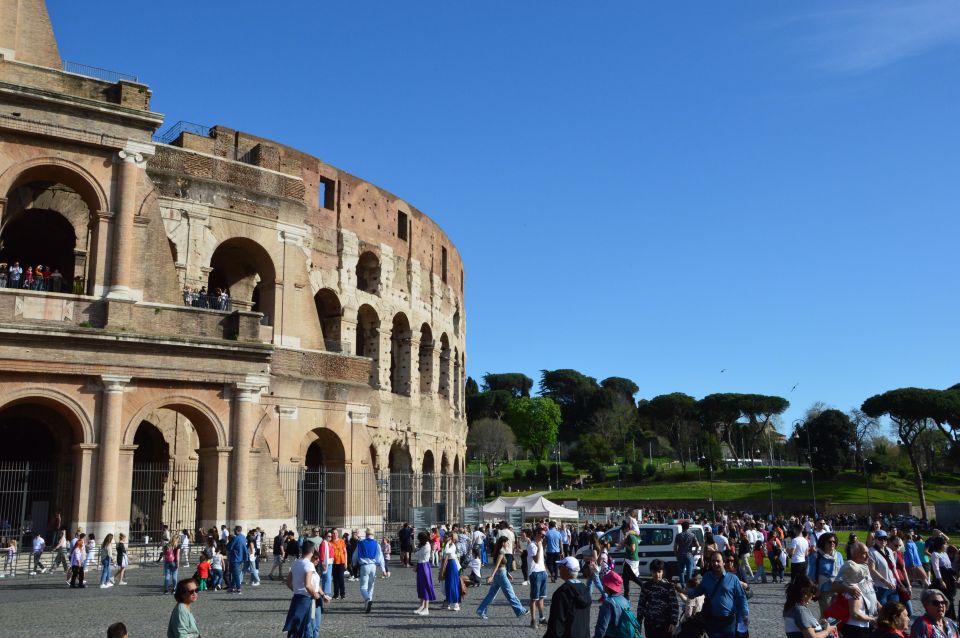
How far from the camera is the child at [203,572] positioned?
14383mm

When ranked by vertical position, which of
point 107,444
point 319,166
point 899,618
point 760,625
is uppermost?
point 319,166

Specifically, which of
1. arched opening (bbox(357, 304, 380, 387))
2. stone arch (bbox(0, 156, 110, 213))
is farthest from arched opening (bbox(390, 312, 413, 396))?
stone arch (bbox(0, 156, 110, 213))

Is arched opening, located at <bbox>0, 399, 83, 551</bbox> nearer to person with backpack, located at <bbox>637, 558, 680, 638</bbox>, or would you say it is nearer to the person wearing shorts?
the person wearing shorts

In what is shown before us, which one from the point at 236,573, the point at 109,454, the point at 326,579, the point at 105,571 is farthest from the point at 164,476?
the point at 326,579

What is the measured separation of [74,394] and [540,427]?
2667 inches

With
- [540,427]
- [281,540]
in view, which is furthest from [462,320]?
[540,427]

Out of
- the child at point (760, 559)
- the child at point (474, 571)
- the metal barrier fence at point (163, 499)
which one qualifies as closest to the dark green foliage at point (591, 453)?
the metal barrier fence at point (163, 499)

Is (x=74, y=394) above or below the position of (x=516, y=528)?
above

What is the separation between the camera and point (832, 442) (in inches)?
2653

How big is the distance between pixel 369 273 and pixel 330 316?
8.47ft

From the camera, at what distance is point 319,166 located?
88.6 ft

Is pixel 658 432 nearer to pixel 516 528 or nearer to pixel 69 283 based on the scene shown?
pixel 516 528

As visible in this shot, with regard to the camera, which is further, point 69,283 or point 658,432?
point 658,432

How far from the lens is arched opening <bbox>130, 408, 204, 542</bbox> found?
20219 mm
